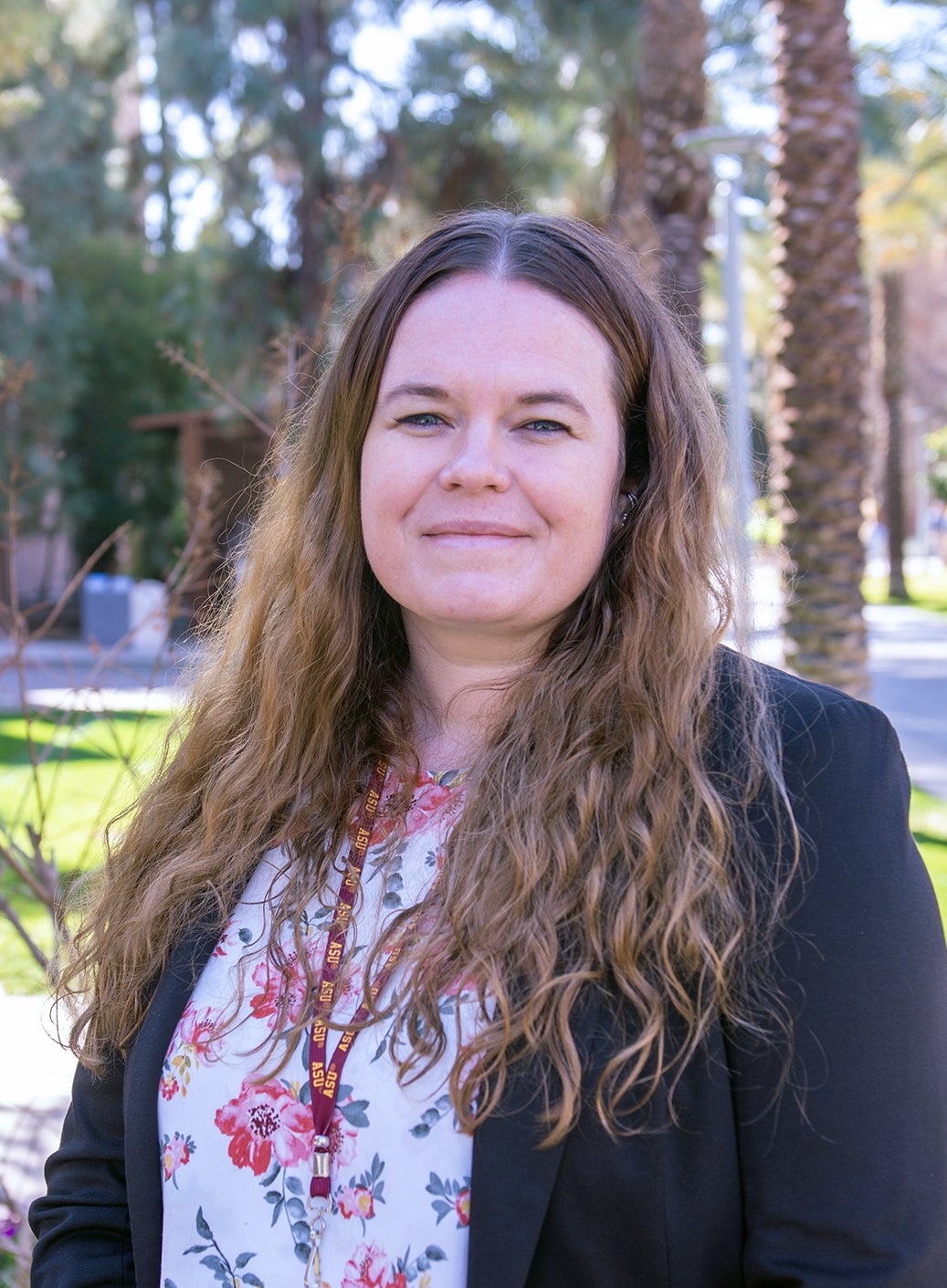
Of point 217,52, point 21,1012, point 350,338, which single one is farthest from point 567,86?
point 350,338

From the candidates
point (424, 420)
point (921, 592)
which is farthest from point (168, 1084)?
point (921, 592)

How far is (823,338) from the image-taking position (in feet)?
22.1

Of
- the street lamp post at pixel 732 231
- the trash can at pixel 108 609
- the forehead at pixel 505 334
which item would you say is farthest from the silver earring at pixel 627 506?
the trash can at pixel 108 609

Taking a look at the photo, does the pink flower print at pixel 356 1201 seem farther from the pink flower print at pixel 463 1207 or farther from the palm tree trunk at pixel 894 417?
the palm tree trunk at pixel 894 417

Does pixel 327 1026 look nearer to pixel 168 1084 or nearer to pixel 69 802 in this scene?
pixel 168 1084

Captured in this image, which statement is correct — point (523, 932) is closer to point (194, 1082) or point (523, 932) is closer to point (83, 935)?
point (194, 1082)

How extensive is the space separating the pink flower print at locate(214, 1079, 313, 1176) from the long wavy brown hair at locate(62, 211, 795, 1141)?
0.17 meters

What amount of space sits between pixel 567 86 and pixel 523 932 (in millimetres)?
15603

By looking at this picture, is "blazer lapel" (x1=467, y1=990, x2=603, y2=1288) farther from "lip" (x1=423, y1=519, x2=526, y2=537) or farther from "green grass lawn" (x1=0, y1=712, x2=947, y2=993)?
"green grass lawn" (x1=0, y1=712, x2=947, y2=993)

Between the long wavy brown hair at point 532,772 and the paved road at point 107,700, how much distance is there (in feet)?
0.92

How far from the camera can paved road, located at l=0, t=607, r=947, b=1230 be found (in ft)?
10.6

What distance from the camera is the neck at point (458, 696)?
65.1 inches

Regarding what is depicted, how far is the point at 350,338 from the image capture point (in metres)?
1.75

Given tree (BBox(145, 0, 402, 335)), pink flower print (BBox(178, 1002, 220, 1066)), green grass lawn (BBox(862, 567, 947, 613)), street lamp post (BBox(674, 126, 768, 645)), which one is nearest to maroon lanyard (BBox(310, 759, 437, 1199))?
pink flower print (BBox(178, 1002, 220, 1066))
